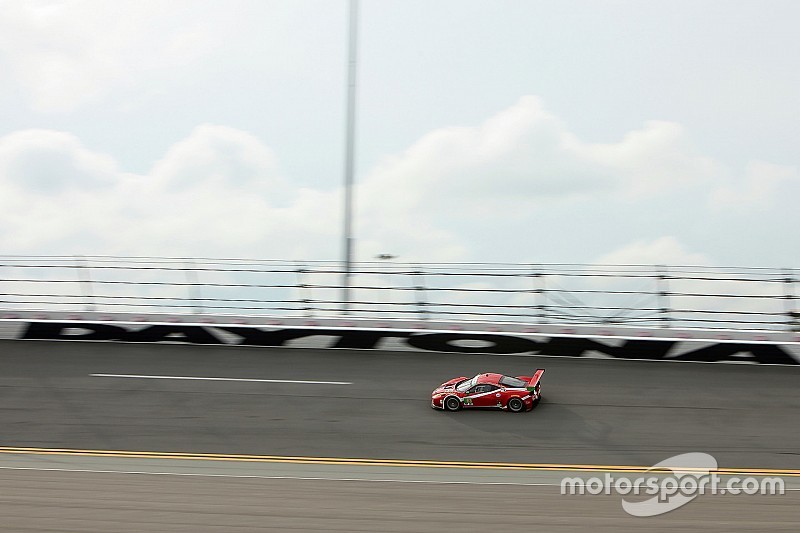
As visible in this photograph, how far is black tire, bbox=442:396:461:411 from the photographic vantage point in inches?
544

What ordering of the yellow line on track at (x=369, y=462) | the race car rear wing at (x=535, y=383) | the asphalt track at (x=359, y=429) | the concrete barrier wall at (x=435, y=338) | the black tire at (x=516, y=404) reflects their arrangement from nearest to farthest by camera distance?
the asphalt track at (x=359, y=429), the yellow line on track at (x=369, y=462), the black tire at (x=516, y=404), the race car rear wing at (x=535, y=383), the concrete barrier wall at (x=435, y=338)

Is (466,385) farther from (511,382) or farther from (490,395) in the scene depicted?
(511,382)

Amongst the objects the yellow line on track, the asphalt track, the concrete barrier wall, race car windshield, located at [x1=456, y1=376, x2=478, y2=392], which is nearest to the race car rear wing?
the asphalt track

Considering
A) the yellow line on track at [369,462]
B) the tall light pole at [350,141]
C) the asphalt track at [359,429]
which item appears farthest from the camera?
the tall light pole at [350,141]

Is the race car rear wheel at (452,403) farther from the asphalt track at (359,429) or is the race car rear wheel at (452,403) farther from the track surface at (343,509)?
the track surface at (343,509)

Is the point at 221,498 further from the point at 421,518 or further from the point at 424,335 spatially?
the point at 424,335

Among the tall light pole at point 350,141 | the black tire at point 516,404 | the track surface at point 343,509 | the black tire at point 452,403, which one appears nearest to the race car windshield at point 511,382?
the black tire at point 516,404

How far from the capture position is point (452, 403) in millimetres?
13836

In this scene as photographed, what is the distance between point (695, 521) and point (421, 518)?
2869mm

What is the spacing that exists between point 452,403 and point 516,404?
102cm

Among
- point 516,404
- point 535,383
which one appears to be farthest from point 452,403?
point 535,383

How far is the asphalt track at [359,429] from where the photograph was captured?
30.5 feet

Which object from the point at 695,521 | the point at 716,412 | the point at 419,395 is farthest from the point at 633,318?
the point at 695,521

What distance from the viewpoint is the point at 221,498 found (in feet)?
32.4
